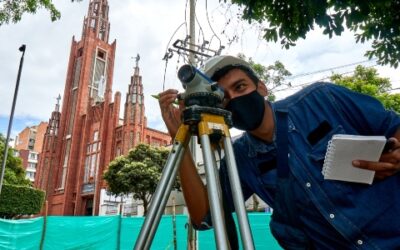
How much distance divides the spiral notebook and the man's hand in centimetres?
2

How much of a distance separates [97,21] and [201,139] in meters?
49.7

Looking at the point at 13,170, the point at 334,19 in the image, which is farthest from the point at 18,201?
the point at 334,19

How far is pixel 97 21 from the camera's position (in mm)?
46375

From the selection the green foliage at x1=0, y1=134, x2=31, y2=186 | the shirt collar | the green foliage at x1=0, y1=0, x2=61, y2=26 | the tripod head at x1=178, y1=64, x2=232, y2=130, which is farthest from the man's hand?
the green foliage at x1=0, y1=134, x2=31, y2=186

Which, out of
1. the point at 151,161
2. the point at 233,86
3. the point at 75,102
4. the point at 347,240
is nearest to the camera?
the point at 347,240

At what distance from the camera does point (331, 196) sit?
3.86 ft

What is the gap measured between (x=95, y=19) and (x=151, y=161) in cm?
3067

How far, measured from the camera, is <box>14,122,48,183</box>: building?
261ft

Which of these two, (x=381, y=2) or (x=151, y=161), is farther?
(x=151, y=161)

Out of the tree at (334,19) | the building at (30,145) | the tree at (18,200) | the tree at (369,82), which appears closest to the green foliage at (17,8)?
the tree at (334,19)

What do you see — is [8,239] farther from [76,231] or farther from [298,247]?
[298,247]

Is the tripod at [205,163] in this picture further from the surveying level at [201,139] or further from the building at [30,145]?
the building at [30,145]

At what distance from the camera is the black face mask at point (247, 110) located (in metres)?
1.42

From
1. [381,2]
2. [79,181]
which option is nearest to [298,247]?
[381,2]
